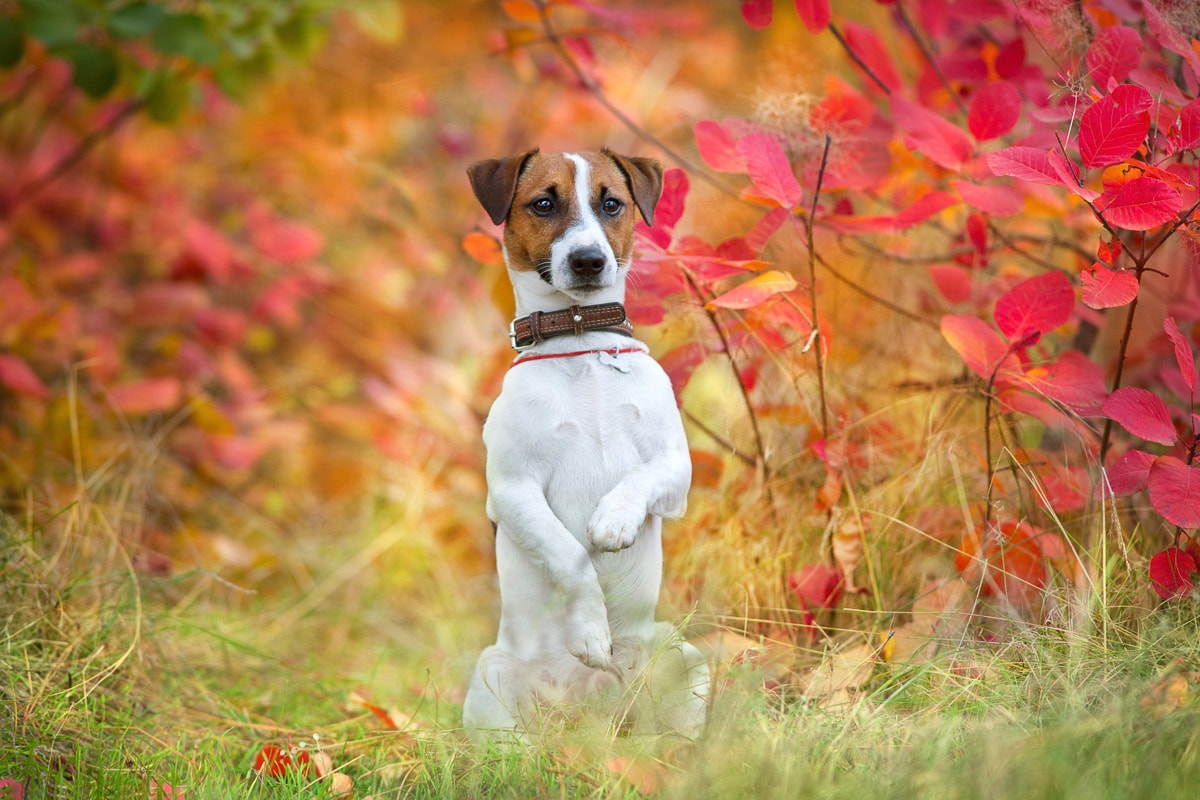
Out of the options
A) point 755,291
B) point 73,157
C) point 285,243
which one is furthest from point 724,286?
point 73,157

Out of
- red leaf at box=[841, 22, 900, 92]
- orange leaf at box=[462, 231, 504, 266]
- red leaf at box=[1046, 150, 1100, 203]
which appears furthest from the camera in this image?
red leaf at box=[841, 22, 900, 92]

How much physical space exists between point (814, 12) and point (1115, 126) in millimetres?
974

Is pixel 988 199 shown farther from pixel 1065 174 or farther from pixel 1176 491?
pixel 1176 491

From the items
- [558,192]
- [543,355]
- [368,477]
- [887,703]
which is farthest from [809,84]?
[368,477]

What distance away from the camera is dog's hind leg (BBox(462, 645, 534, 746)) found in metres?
2.89

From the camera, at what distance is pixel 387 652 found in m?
3.99

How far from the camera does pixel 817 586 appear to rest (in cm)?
331

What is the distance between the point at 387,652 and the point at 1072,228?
3.41 m

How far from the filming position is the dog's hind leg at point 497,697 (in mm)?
2889

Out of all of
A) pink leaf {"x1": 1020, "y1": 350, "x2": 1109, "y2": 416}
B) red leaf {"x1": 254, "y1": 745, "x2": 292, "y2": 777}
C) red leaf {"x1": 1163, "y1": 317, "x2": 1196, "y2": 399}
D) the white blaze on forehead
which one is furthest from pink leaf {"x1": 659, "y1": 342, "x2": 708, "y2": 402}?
red leaf {"x1": 254, "y1": 745, "x2": 292, "y2": 777}

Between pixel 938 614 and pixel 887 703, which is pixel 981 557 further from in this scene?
pixel 887 703

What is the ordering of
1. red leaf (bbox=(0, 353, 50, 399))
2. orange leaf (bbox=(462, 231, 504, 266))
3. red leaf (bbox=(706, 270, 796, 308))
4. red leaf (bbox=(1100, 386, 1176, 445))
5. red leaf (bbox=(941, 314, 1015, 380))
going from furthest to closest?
red leaf (bbox=(0, 353, 50, 399)), orange leaf (bbox=(462, 231, 504, 266)), red leaf (bbox=(941, 314, 1015, 380)), red leaf (bbox=(706, 270, 796, 308)), red leaf (bbox=(1100, 386, 1176, 445))

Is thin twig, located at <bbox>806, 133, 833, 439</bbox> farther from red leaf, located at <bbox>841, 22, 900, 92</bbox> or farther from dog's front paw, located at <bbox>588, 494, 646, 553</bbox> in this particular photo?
dog's front paw, located at <bbox>588, 494, 646, 553</bbox>

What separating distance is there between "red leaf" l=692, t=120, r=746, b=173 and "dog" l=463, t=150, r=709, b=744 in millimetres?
225
